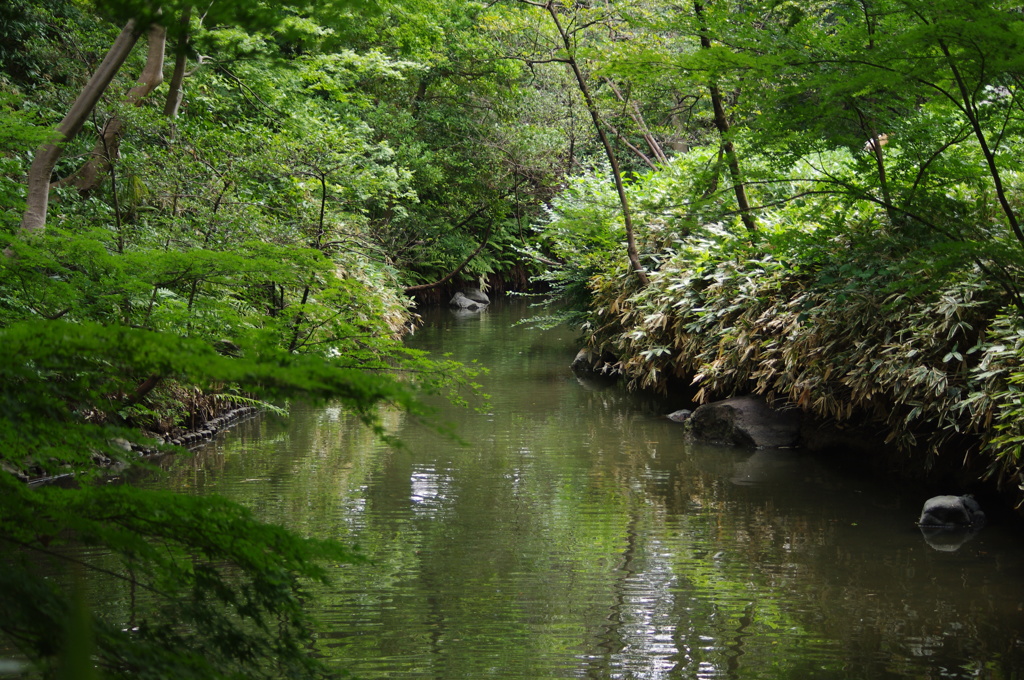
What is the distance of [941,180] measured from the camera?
534cm

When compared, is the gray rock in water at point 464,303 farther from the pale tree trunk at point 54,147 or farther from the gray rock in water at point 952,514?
the pale tree trunk at point 54,147

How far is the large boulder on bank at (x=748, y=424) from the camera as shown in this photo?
840 centimetres

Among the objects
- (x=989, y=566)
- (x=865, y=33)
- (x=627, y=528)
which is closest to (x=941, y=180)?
(x=865, y=33)

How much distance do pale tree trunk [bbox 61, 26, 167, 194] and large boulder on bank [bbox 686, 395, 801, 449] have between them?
5954mm

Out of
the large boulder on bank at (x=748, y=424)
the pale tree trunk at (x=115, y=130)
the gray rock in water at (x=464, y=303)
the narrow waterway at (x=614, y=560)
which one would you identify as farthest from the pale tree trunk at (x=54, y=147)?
the gray rock in water at (x=464, y=303)

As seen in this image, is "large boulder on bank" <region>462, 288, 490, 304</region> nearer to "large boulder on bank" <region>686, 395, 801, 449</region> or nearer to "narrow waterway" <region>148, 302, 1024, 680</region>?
"narrow waterway" <region>148, 302, 1024, 680</region>

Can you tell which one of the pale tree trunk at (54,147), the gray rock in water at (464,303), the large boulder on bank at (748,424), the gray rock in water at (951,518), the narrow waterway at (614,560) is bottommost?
the narrow waterway at (614,560)

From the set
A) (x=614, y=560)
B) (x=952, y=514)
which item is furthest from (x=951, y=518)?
(x=614, y=560)

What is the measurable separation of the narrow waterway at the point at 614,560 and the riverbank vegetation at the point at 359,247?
0.54 metres

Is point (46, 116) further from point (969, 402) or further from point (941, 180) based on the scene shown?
point (969, 402)

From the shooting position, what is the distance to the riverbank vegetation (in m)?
1.80

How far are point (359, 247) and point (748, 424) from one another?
17.7 feet

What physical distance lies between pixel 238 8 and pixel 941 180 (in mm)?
4677

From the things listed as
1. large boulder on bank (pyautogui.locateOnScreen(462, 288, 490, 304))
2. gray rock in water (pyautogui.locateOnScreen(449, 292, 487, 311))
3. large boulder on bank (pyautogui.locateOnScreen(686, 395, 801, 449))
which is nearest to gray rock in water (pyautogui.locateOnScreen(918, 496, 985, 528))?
large boulder on bank (pyautogui.locateOnScreen(686, 395, 801, 449))
